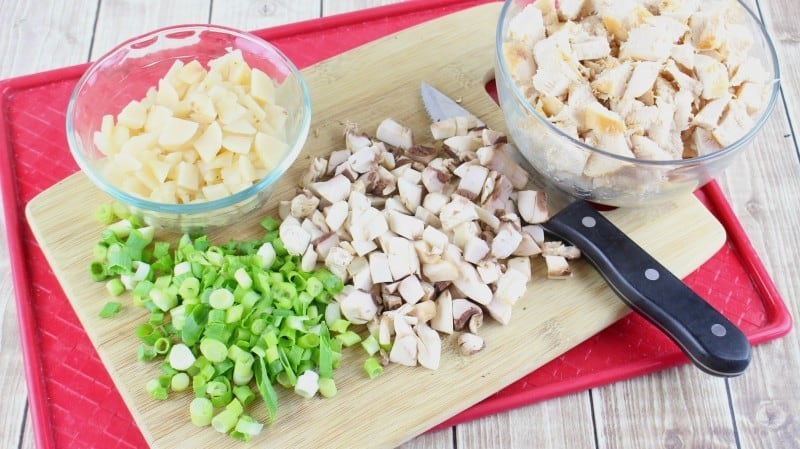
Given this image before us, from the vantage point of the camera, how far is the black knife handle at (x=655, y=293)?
1.74 metres

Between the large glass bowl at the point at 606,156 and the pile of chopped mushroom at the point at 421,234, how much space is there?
87 mm

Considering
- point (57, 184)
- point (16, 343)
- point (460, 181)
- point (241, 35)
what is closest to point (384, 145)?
point (460, 181)

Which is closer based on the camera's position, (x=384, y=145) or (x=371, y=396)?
(x=371, y=396)

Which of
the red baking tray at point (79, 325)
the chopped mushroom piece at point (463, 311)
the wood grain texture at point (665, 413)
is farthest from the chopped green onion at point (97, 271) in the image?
the wood grain texture at point (665, 413)

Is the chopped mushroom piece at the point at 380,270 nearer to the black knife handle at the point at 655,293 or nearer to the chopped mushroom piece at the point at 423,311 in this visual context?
the chopped mushroom piece at the point at 423,311

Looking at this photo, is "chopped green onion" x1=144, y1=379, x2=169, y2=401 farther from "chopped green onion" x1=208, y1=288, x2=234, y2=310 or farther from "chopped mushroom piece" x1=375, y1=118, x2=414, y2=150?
"chopped mushroom piece" x1=375, y1=118, x2=414, y2=150

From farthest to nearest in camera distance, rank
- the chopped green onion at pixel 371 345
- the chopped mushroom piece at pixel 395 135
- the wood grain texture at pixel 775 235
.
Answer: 1. the chopped mushroom piece at pixel 395 135
2. the wood grain texture at pixel 775 235
3. the chopped green onion at pixel 371 345

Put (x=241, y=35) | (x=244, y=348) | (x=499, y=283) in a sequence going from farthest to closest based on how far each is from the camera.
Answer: (x=241, y=35)
(x=499, y=283)
(x=244, y=348)

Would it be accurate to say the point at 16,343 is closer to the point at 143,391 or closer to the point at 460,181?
the point at 143,391

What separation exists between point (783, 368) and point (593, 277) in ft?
1.62

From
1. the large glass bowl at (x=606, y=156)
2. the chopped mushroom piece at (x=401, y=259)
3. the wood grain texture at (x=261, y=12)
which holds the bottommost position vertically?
the chopped mushroom piece at (x=401, y=259)

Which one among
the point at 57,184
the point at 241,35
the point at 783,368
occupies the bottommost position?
the point at 783,368

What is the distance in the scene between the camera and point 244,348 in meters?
1.73

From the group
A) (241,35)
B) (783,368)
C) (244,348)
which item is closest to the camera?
(244,348)
